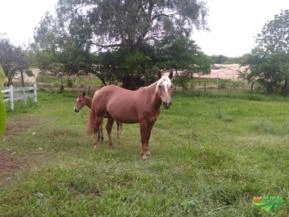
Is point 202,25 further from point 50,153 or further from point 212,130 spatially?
point 50,153

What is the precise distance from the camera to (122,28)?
18047 mm

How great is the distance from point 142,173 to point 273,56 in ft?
62.3

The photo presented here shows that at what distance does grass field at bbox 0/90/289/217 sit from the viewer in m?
3.76

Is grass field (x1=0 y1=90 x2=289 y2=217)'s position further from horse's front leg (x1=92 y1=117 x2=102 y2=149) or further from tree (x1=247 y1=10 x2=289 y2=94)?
tree (x1=247 y1=10 x2=289 y2=94)

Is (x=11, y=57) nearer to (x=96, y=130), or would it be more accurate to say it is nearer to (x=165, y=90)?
(x=96, y=130)

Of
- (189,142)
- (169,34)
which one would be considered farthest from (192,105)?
(189,142)

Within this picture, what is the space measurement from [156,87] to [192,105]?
9.19 meters

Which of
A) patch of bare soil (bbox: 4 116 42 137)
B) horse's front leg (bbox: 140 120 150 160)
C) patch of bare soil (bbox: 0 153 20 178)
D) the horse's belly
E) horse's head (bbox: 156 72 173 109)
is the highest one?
horse's head (bbox: 156 72 173 109)

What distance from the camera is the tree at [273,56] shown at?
21812 millimetres

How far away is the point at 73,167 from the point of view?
5.21m

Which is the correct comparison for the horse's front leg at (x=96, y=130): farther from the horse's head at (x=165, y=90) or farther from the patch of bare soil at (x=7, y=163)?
the horse's head at (x=165, y=90)

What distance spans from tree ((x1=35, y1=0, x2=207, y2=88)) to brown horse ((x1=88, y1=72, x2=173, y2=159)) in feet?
36.6

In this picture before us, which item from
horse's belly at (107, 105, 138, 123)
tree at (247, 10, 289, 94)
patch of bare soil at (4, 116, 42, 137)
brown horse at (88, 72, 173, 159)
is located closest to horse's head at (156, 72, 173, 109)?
brown horse at (88, 72, 173, 159)

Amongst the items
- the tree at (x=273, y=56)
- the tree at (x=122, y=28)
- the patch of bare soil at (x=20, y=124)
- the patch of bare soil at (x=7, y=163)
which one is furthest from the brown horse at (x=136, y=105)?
the tree at (x=273, y=56)
